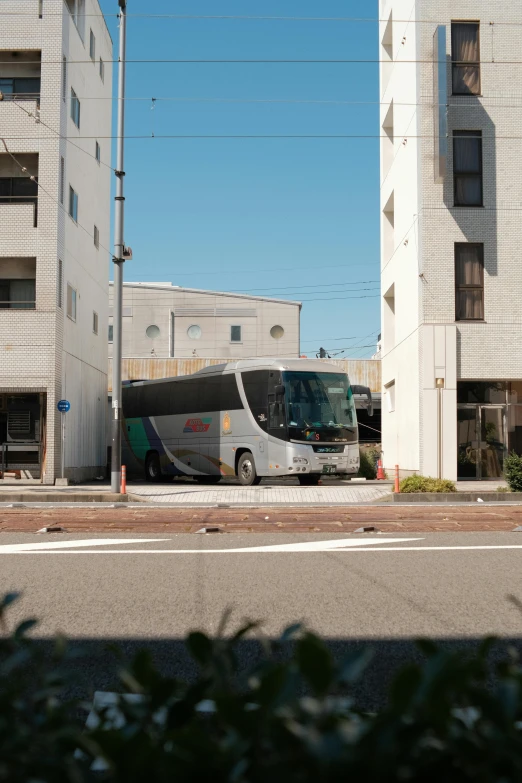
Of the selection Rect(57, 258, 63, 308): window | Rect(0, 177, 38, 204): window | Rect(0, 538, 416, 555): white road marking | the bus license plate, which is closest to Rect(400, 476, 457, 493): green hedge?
the bus license plate

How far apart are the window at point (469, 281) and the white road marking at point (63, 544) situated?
730 inches

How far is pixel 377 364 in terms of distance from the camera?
1959 inches

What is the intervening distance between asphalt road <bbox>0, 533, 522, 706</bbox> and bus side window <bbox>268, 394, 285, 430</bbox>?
47.1 ft

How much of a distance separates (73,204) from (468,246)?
13513 millimetres

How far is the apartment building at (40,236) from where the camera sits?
28156 mm

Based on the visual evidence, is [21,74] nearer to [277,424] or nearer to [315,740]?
[277,424]

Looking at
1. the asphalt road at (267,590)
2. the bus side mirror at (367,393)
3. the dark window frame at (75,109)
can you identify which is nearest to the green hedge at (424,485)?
the bus side mirror at (367,393)

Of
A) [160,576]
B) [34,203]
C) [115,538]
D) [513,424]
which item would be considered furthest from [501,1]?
[160,576]

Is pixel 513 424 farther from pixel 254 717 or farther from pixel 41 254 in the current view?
pixel 254 717

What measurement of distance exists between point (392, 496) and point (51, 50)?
61.8 feet

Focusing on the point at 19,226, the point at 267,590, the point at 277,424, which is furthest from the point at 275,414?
the point at 267,590

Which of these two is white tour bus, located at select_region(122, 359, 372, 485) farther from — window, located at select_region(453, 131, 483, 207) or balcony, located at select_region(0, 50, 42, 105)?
balcony, located at select_region(0, 50, 42, 105)

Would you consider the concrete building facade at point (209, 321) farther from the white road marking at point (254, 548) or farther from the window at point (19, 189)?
the white road marking at point (254, 548)

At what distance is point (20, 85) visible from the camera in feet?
98.9
